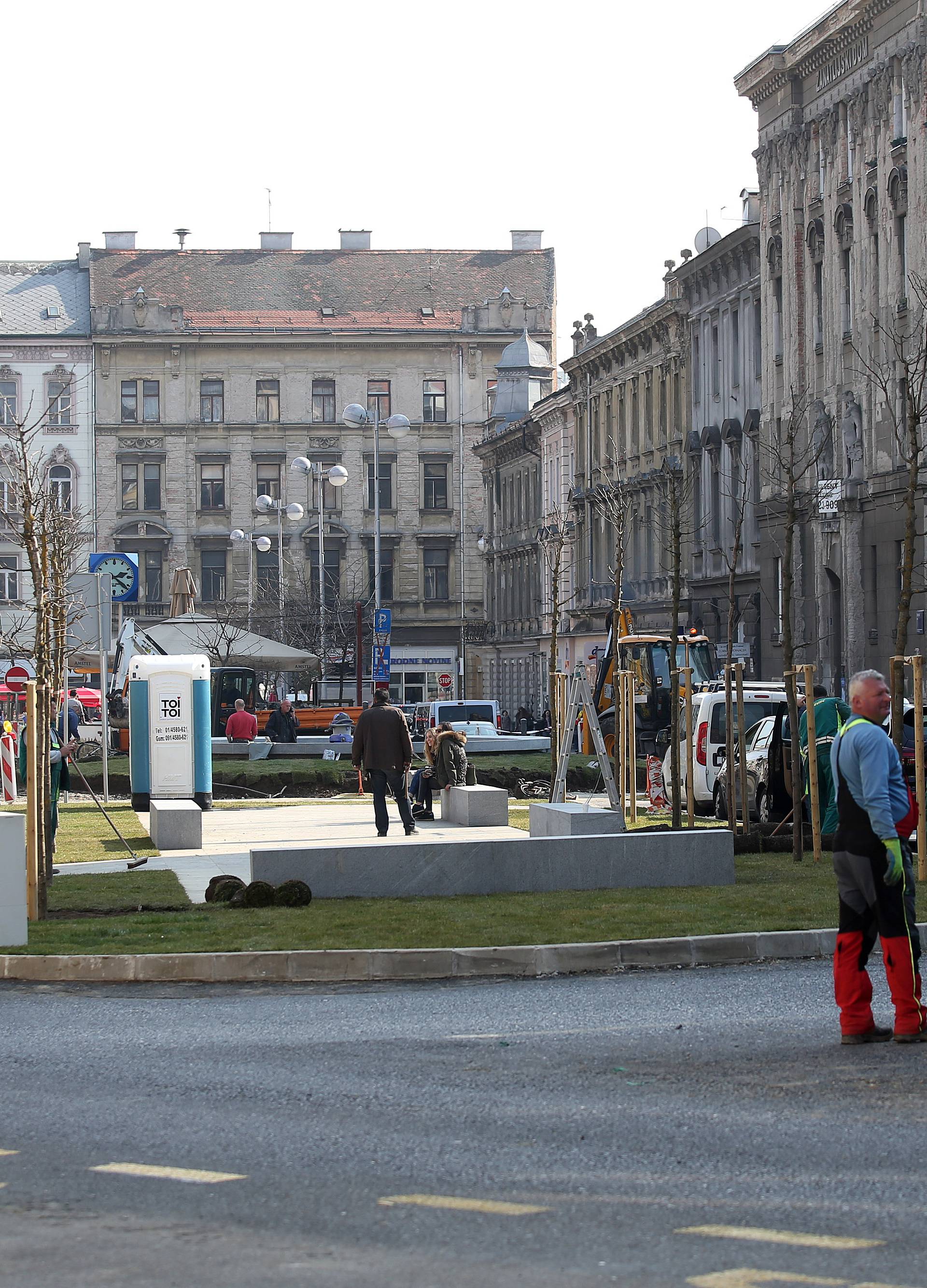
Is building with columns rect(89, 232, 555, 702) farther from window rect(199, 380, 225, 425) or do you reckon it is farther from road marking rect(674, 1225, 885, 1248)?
road marking rect(674, 1225, 885, 1248)

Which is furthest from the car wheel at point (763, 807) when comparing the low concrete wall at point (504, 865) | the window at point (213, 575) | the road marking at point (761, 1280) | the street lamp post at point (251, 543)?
the window at point (213, 575)

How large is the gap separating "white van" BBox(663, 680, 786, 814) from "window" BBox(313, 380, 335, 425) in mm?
70938

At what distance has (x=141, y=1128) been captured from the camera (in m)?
8.21

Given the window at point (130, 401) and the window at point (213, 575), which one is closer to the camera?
the window at point (213, 575)

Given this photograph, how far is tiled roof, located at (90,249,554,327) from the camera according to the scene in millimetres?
100812

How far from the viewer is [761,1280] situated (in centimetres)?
585

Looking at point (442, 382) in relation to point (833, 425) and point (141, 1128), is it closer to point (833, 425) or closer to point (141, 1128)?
point (833, 425)

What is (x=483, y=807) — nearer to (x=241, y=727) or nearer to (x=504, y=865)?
(x=504, y=865)

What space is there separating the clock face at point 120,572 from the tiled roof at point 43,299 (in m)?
66.4

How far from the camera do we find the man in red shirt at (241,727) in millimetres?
43344

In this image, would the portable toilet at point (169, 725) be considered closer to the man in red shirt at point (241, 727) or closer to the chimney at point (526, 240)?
the man in red shirt at point (241, 727)

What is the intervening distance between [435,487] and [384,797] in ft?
250

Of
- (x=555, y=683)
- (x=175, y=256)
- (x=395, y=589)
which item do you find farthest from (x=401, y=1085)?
(x=175, y=256)

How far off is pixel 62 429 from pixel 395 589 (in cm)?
1712
